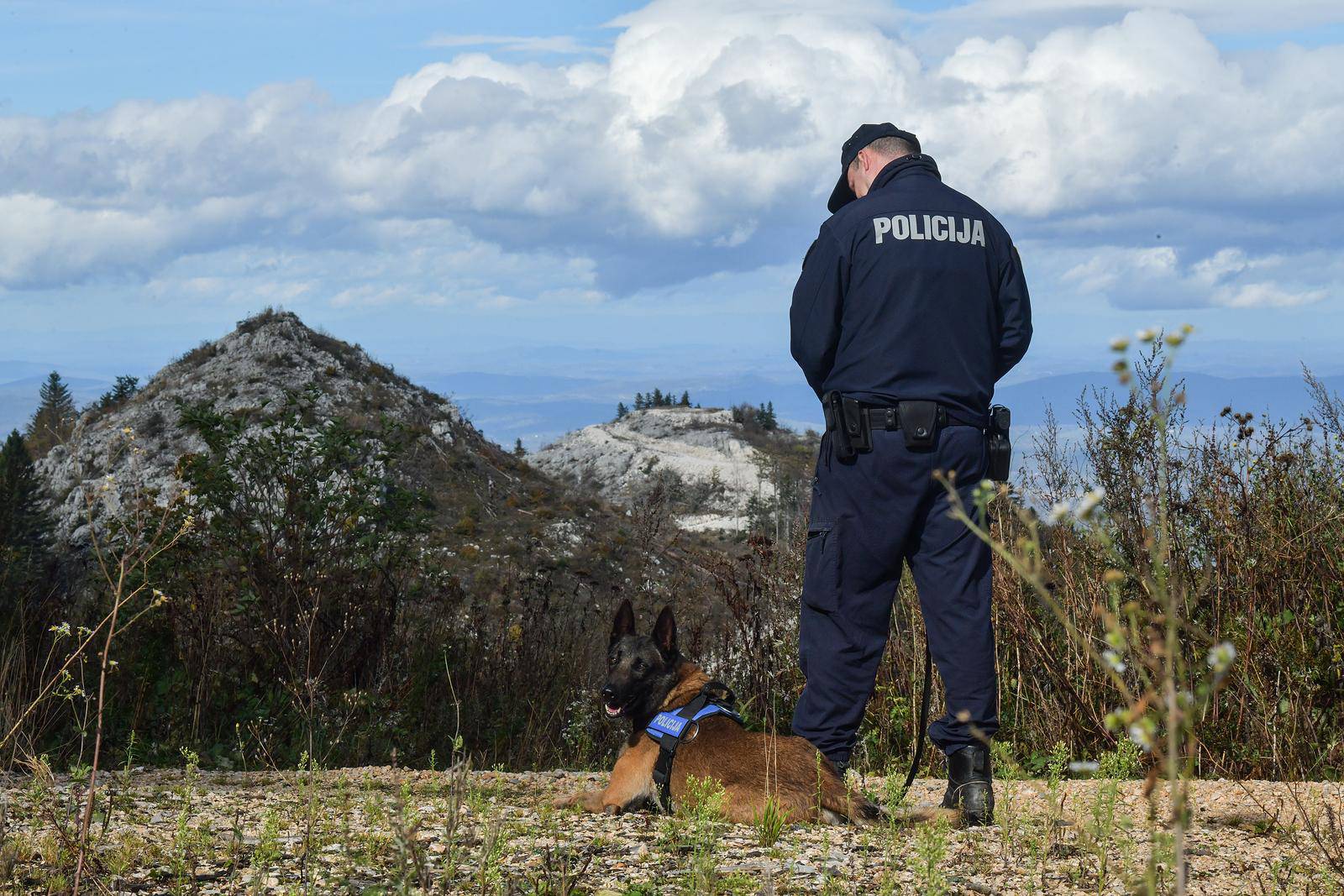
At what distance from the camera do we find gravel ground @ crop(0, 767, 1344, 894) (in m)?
3.24

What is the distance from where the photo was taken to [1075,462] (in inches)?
312

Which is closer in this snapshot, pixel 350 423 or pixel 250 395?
pixel 350 423

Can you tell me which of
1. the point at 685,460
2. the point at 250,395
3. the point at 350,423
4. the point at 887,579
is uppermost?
the point at 685,460

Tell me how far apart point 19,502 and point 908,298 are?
1612 centimetres

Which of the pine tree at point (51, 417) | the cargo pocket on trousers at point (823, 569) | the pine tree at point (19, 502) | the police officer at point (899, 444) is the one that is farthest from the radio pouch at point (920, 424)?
the pine tree at point (51, 417)

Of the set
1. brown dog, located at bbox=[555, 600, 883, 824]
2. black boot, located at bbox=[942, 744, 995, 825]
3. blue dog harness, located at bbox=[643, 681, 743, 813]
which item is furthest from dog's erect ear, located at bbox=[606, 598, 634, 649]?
black boot, located at bbox=[942, 744, 995, 825]

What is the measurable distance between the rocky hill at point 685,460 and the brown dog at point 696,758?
85.3 feet

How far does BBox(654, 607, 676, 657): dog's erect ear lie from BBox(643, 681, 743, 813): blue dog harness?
42 centimetres

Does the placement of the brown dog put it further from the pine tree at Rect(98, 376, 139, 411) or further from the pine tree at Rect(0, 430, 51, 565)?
the pine tree at Rect(98, 376, 139, 411)

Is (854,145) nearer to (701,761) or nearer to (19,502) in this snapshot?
(701,761)

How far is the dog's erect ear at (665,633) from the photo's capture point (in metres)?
5.21

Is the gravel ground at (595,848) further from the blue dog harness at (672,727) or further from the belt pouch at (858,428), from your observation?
the belt pouch at (858,428)

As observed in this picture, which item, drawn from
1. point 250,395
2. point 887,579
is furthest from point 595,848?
point 250,395

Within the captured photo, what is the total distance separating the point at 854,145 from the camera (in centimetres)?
540
